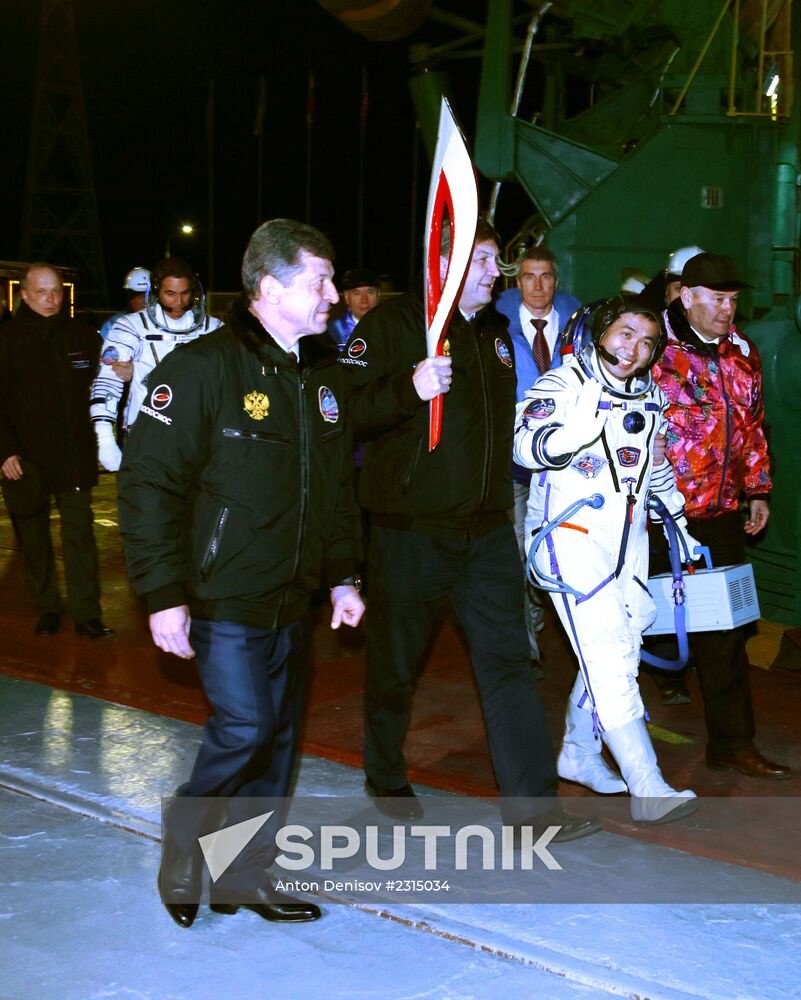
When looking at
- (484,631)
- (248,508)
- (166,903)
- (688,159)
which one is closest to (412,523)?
(484,631)

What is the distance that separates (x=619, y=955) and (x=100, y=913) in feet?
5.06

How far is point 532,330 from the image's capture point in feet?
21.2

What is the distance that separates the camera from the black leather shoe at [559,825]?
14.3ft

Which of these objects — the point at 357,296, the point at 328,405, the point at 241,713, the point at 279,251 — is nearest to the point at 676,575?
the point at 328,405

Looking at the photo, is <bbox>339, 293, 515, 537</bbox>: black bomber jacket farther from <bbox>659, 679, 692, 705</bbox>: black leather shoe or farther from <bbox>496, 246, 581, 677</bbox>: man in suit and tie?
<bbox>659, 679, 692, 705</bbox>: black leather shoe

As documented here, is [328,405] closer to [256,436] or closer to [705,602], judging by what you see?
[256,436]

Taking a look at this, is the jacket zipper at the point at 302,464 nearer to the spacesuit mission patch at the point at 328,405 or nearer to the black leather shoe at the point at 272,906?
the spacesuit mission patch at the point at 328,405

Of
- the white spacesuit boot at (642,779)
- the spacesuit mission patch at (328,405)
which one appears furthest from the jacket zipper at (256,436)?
the white spacesuit boot at (642,779)

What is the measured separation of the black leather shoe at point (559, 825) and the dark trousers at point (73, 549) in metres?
3.81

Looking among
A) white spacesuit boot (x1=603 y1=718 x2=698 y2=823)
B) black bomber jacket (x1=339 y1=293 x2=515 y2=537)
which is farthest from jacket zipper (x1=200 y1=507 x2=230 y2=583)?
white spacesuit boot (x1=603 y1=718 x2=698 y2=823)

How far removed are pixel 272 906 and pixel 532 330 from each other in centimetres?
351

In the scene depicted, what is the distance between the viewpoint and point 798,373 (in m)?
7.16

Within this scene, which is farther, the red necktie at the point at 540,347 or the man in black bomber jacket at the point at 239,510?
the red necktie at the point at 540,347

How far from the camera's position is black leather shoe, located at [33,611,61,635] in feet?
24.7
